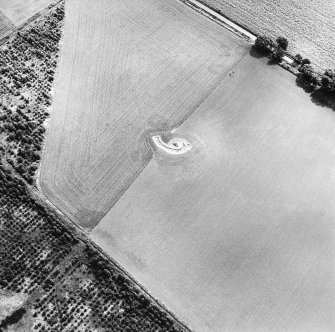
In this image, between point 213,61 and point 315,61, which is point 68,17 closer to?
point 213,61

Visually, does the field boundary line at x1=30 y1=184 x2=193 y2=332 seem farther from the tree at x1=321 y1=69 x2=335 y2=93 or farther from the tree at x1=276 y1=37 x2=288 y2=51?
the tree at x1=276 y1=37 x2=288 y2=51

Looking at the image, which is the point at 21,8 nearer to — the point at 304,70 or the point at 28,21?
the point at 28,21

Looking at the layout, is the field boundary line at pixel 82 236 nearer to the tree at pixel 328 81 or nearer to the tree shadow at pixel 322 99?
the tree shadow at pixel 322 99

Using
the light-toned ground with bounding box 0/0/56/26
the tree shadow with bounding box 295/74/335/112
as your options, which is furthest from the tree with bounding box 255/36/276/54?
the light-toned ground with bounding box 0/0/56/26

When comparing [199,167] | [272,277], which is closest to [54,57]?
[199,167]

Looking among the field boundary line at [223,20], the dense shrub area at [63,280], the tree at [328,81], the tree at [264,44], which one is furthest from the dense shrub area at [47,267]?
the tree at [328,81]

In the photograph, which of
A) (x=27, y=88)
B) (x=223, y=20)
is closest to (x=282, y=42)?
(x=223, y=20)
